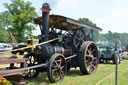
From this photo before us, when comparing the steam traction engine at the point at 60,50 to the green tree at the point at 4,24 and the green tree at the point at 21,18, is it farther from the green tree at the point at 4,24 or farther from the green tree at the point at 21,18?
the green tree at the point at 21,18

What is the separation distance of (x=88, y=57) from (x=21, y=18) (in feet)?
72.6

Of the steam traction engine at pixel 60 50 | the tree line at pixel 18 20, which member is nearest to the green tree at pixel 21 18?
the tree line at pixel 18 20

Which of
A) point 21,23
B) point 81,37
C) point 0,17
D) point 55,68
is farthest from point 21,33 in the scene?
point 55,68

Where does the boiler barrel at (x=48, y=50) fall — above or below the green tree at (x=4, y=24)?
below

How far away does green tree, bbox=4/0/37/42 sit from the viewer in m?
26.8

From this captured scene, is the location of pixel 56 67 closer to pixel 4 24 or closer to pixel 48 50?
pixel 48 50

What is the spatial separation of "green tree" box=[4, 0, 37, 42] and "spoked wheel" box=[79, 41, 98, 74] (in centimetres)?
Result: 2122

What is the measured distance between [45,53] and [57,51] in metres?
0.63

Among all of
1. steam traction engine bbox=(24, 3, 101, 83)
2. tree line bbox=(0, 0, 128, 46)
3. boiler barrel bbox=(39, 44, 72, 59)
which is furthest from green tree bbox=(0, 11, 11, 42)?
boiler barrel bbox=(39, 44, 72, 59)

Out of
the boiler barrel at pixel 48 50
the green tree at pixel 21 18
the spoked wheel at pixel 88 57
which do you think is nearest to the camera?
the boiler barrel at pixel 48 50

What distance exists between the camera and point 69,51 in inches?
267

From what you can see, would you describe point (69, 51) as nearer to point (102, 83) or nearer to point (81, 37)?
point (81, 37)

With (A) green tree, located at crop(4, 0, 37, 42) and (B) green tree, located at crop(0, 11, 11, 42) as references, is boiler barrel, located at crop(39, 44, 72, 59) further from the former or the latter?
(A) green tree, located at crop(4, 0, 37, 42)

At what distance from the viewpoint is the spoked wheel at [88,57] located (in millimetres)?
6617
